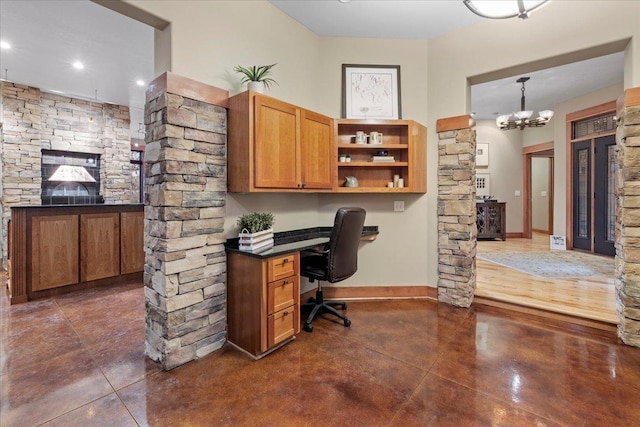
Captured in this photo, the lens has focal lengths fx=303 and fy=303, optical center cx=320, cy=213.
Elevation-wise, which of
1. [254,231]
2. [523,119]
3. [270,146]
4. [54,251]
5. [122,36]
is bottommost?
[54,251]

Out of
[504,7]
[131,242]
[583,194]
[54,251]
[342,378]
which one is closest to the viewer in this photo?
[504,7]

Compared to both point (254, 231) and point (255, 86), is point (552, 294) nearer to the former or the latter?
point (254, 231)

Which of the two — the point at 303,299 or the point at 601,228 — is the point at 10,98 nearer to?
the point at 303,299

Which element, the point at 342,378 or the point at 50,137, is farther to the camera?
the point at 50,137

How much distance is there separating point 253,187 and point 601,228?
257 inches

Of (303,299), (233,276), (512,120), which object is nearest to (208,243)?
(233,276)

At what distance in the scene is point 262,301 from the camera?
7.52 ft

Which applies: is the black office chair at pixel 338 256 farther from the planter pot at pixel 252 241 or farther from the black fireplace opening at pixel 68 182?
the black fireplace opening at pixel 68 182

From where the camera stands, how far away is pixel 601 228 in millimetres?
5543

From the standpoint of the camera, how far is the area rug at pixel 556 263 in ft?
14.2

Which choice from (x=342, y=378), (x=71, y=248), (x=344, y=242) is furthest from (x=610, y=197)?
(x=71, y=248)

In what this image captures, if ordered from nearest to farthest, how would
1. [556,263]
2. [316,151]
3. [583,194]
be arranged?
1. [316,151]
2. [556,263]
3. [583,194]

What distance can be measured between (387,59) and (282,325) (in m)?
3.15

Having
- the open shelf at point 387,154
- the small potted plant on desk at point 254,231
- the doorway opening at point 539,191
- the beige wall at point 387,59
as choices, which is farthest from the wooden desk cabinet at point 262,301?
the doorway opening at point 539,191
